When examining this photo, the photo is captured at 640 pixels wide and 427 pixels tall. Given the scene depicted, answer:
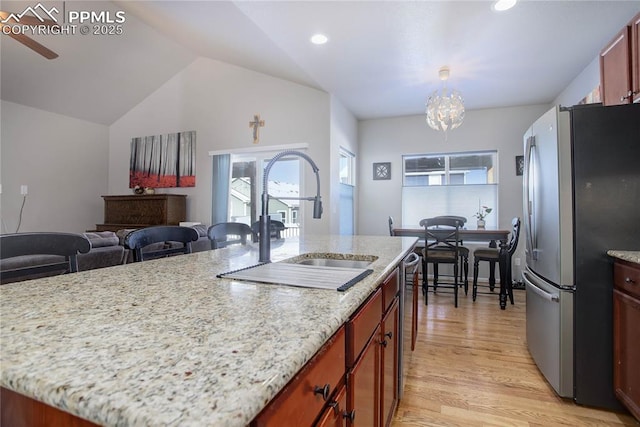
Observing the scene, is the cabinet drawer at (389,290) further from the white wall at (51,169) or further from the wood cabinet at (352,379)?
the white wall at (51,169)

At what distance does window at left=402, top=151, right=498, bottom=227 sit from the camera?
4828 mm

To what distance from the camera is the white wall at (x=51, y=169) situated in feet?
15.2

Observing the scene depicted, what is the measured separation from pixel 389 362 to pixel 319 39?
2.81m

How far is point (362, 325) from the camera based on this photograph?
2.99 ft

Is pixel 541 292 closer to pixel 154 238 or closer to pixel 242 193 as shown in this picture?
pixel 154 238

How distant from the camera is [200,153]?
16.7 feet

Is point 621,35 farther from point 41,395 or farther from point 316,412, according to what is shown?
point 41,395

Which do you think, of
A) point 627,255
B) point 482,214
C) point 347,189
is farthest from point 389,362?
point 482,214

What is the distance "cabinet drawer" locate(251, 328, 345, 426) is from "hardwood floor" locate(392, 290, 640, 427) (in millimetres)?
1195

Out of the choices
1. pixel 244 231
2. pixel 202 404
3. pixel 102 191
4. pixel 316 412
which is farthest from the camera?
pixel 102 191

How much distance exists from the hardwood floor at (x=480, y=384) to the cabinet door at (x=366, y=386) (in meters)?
0.69

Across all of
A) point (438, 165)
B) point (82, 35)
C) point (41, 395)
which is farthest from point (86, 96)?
point (41, 395)

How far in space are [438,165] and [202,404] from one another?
5.26 meters

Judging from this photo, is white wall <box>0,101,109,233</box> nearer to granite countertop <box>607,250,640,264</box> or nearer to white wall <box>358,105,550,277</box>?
white wall <box>358,105,550,277</box>
